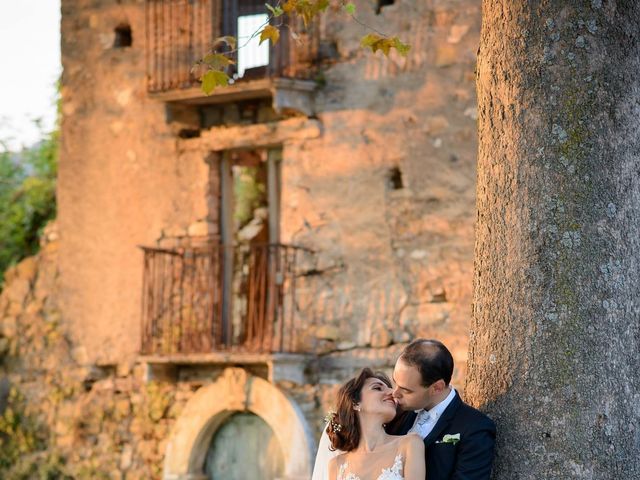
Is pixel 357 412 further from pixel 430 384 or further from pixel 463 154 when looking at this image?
pixel 463 154

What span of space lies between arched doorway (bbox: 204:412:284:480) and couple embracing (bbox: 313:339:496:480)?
631 cm

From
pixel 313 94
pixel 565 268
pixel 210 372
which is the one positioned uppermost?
pixel 313 94

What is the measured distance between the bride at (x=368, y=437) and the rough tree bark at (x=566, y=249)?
39 centimetres

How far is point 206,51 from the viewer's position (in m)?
11.8

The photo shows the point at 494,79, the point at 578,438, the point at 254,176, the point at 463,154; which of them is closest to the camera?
the point at 578,438

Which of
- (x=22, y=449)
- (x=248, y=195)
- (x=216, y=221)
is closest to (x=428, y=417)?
(x=216, y=221)

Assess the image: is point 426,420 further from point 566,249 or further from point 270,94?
point 270,94

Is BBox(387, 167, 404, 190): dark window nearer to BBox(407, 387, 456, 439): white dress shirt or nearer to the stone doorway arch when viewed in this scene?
the stone doorway arch

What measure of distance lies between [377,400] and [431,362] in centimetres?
30

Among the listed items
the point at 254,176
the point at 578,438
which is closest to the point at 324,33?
the point at 254,176

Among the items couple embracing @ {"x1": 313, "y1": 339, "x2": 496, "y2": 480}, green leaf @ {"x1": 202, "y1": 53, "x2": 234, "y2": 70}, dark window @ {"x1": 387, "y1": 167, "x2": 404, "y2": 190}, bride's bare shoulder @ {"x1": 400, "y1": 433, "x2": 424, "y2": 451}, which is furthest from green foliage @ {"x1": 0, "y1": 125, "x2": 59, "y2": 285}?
bride's bare shoulder @ {"x1": 400, "y1": 433, "x2": 424, "y2": 451}

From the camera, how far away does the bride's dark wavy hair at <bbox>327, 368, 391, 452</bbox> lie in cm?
528

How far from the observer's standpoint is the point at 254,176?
13578mm

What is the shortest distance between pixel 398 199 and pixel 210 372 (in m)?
2.43
